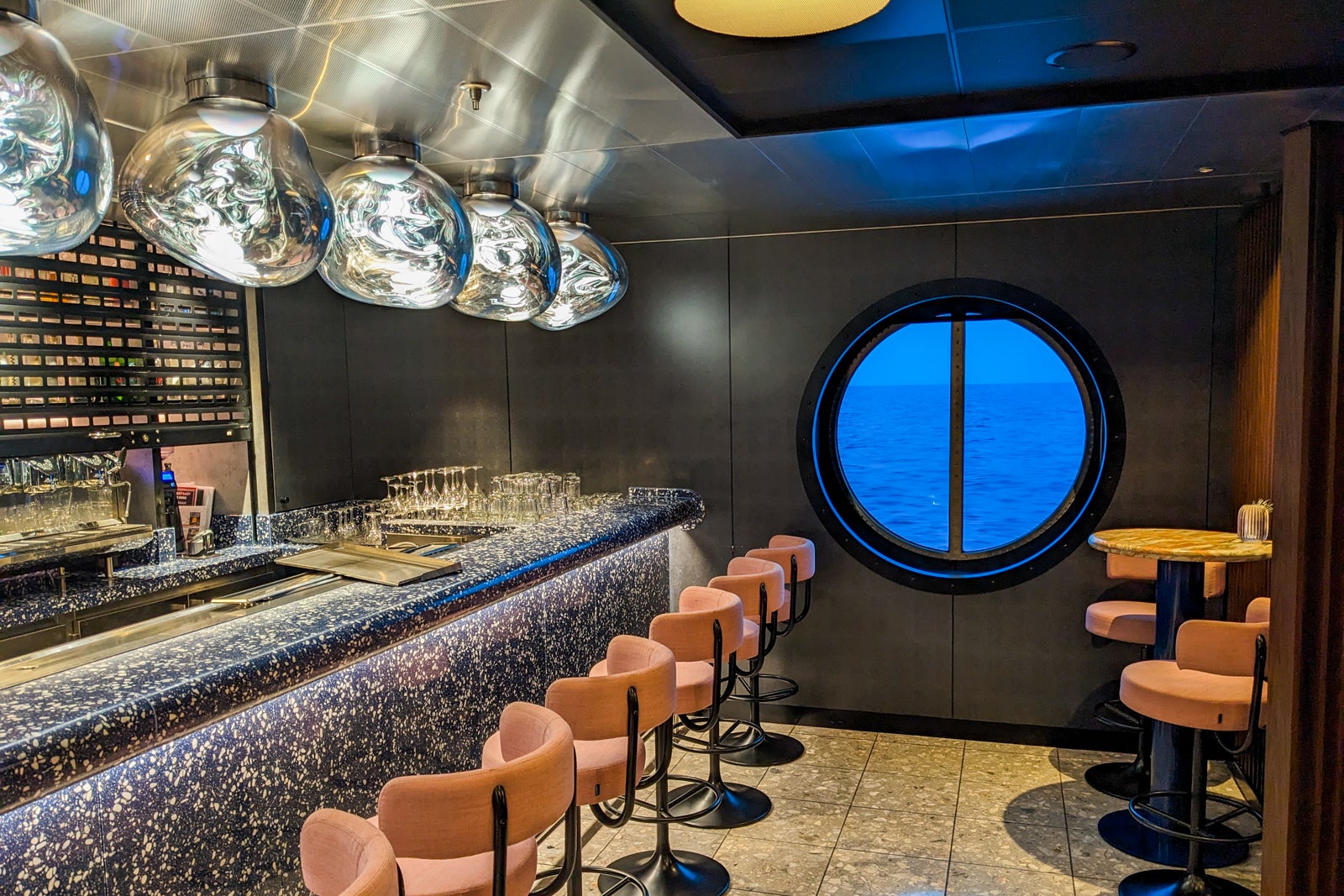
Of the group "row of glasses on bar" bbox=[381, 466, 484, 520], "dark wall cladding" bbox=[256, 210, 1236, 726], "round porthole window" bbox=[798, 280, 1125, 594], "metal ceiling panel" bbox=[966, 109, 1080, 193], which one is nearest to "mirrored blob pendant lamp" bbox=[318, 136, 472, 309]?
"metal ceiling panel" bbox=[966, 109, 1080, 193]

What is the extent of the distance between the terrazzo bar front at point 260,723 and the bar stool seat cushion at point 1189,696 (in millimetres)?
2071

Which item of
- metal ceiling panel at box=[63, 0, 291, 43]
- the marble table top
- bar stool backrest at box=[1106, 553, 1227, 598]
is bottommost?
bar stool backrest at box=[1106, 553, 1227, 598]

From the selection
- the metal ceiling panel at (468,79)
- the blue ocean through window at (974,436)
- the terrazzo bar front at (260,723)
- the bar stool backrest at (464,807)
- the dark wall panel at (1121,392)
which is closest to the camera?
the terrazzo bar front at (260,723)

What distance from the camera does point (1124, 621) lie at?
4465 millimetres

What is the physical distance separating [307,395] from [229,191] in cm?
338

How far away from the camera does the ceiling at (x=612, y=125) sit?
2166 millimetres

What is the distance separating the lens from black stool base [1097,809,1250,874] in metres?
3.74

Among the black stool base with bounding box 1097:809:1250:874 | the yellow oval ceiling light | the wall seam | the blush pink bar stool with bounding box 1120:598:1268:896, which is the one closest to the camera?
the yellow oval ceiling light

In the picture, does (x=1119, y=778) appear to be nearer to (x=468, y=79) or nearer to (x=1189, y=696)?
(x=1189, y=696)

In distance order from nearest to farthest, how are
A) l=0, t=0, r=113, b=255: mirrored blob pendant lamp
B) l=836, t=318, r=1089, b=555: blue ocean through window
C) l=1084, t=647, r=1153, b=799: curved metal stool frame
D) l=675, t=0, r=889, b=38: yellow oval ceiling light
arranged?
1. l=0, t=0, r=113, b=255: mirrored blob pendant lamp
2. l=675, t=0, r=889, b=38: yellow oval ceiling light
3. l=1084, t=647, r=1153, b=799: curved metal stool frame
4. l=836, t=318, r=1089, b=555: blue ocean through window

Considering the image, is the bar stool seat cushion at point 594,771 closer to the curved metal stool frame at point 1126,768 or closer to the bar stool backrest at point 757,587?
the bar stool backrest at point 757,587

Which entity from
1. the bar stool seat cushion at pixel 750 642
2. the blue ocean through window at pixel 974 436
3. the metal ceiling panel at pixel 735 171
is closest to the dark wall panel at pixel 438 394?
the metal ceiling panel at pixel 735 171

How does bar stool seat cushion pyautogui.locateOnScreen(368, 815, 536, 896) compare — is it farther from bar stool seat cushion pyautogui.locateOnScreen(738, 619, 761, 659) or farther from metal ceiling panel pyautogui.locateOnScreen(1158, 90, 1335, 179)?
metal ceiling panel pyautogui.locateOnScreen(1158, 90, 1335, 179)

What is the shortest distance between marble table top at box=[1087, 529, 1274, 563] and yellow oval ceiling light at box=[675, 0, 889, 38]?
2506 mm
